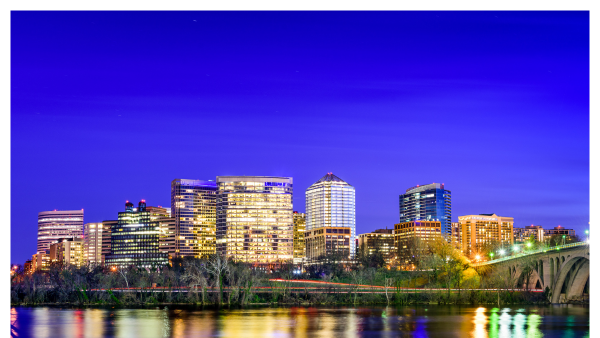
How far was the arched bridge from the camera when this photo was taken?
7271 cm

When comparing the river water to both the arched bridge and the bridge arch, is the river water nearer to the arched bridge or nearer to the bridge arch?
the arched bridge

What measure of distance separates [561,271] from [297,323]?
43.0 metres

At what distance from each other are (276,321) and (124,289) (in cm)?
3471

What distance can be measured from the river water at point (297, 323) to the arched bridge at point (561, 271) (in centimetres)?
1397

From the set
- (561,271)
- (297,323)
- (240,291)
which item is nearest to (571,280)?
(561,271)

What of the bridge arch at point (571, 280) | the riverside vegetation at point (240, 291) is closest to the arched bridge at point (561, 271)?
the bridge arch at point (571, 280)

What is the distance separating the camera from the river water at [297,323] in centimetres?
3986

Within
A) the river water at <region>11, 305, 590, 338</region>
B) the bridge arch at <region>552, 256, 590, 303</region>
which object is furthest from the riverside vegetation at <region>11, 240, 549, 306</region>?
the river water at <region>11, 305, 590, 338</region>

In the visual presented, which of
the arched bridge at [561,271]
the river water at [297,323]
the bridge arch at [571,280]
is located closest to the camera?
the river water at [297,323]

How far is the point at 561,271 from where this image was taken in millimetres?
74875

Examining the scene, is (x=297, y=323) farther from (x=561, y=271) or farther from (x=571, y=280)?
(x=571, y=280)

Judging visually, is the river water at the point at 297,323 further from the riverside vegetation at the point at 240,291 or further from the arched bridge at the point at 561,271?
the arched bridge at the point at 561,271
